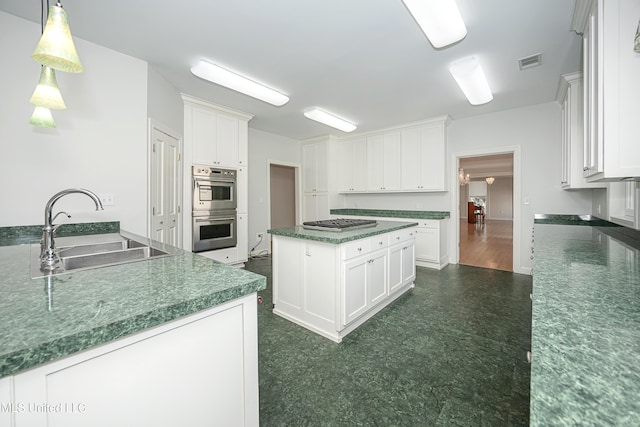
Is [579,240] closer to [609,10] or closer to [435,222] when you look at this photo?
[609,10]

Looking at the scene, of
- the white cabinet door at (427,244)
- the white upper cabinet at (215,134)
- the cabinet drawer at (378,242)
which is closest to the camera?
the cabinet drawer at (378,242)

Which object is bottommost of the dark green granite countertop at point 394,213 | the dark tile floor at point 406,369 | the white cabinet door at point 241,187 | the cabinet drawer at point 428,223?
the dark tile floor at point 406,369

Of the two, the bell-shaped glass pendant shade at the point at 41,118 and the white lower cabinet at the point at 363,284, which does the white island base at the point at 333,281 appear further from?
the bell-shaped glass pendant shade at the point at 41,118

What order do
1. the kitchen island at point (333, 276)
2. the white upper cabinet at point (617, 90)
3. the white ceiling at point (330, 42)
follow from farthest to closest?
the kitchen island at point (333, 276), the white ceiling at point (330, 42), the white upper cabinet at point (617, 90)

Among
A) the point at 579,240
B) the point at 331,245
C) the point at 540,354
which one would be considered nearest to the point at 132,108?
the point at 331,245

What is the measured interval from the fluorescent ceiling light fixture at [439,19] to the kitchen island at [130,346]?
1.97 meters

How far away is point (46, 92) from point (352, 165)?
4.72m

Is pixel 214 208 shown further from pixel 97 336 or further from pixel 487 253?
pixel 487 253

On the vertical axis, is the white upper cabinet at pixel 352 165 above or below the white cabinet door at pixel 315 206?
above

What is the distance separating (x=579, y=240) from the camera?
1984mm

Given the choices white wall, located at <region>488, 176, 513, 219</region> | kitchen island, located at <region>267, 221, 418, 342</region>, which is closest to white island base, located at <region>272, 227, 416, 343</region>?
kitchen island, located at <region>267, 221, 418, 342</region>

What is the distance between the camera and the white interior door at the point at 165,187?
283 centimetres

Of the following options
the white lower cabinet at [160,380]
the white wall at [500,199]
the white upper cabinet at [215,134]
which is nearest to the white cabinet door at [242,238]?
the white upper cabinet at [215,134]

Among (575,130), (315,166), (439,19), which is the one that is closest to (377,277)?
(439,19)
